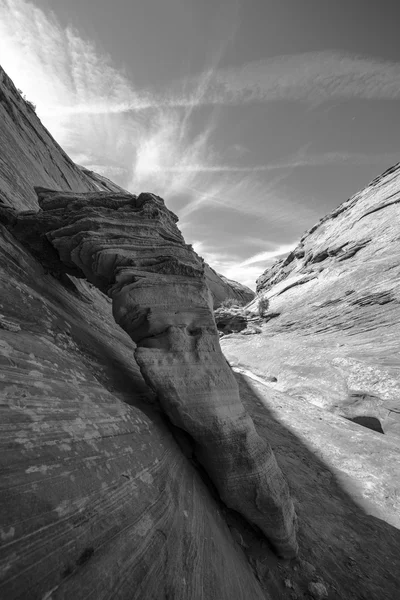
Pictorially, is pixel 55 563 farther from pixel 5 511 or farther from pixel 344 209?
pixel 344 209

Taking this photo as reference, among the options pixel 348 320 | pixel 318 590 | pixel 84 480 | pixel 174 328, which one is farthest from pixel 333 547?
pixel 348 320

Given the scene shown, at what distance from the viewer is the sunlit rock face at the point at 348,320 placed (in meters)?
17.4

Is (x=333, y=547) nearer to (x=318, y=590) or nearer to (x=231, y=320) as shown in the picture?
(x=318, y=590)

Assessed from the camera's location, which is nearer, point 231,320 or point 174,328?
point 174,328

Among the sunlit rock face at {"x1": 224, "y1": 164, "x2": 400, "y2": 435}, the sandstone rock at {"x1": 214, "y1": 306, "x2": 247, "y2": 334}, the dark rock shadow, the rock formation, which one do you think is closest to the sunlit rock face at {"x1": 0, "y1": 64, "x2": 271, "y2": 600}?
the rock formation

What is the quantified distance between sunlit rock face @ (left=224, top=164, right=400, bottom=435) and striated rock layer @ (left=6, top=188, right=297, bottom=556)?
40.5 feet

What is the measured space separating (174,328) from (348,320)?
22881mm

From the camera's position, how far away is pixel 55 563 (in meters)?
2.78

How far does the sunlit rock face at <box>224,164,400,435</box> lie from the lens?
17.4m

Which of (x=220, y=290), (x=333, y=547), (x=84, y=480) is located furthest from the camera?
(x=220, y=290)

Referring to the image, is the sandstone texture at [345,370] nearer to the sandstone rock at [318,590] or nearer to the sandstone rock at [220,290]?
the sandstone rock at [318,590]

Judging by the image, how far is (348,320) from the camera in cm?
2492

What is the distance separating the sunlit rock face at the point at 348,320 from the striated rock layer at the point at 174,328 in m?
12.3

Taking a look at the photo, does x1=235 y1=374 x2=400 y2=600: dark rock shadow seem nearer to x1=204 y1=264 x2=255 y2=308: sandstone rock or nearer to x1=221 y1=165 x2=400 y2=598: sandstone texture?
x1=221 y1=165 x2=400 y2=598: sandstone texture
